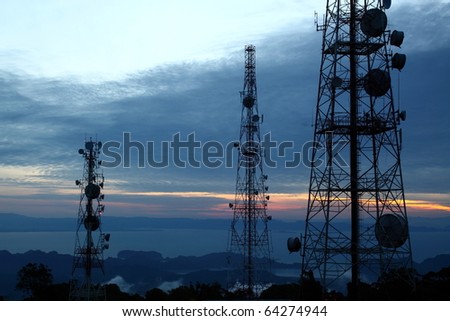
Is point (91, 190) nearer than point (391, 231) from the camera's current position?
No

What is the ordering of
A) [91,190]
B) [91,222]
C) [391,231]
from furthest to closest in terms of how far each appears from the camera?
[91,222] → [91,190] → [391,231]

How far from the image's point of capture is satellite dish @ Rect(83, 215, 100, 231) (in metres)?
42.9

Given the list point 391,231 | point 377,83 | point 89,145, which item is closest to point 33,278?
point 89,145

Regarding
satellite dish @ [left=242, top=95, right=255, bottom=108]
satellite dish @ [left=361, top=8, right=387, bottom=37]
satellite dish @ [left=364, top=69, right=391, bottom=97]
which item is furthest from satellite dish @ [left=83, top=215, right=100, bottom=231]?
satellite dish @ [left=361, top=8, right=387, bottom=37]

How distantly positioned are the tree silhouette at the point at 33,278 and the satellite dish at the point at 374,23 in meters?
48.3

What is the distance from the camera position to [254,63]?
1960 inches

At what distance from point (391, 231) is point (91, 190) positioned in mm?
21541

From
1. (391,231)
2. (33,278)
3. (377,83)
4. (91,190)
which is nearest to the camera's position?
(391,231)

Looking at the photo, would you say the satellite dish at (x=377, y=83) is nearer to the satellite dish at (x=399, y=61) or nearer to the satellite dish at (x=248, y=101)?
the satellite dish at (x=399, y=61)

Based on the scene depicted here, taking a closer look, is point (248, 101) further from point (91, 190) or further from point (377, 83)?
point (377, 83)

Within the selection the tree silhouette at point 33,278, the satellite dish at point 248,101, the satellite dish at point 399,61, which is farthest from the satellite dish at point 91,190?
the tree silhouette at point 33,278

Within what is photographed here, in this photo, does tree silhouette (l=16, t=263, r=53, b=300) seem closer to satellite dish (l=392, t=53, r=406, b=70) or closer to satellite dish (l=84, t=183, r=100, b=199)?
satellite dish (l=84, t=183, r=100, b=199)

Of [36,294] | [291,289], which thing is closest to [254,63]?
[291,289]

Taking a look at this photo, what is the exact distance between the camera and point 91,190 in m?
42.5
